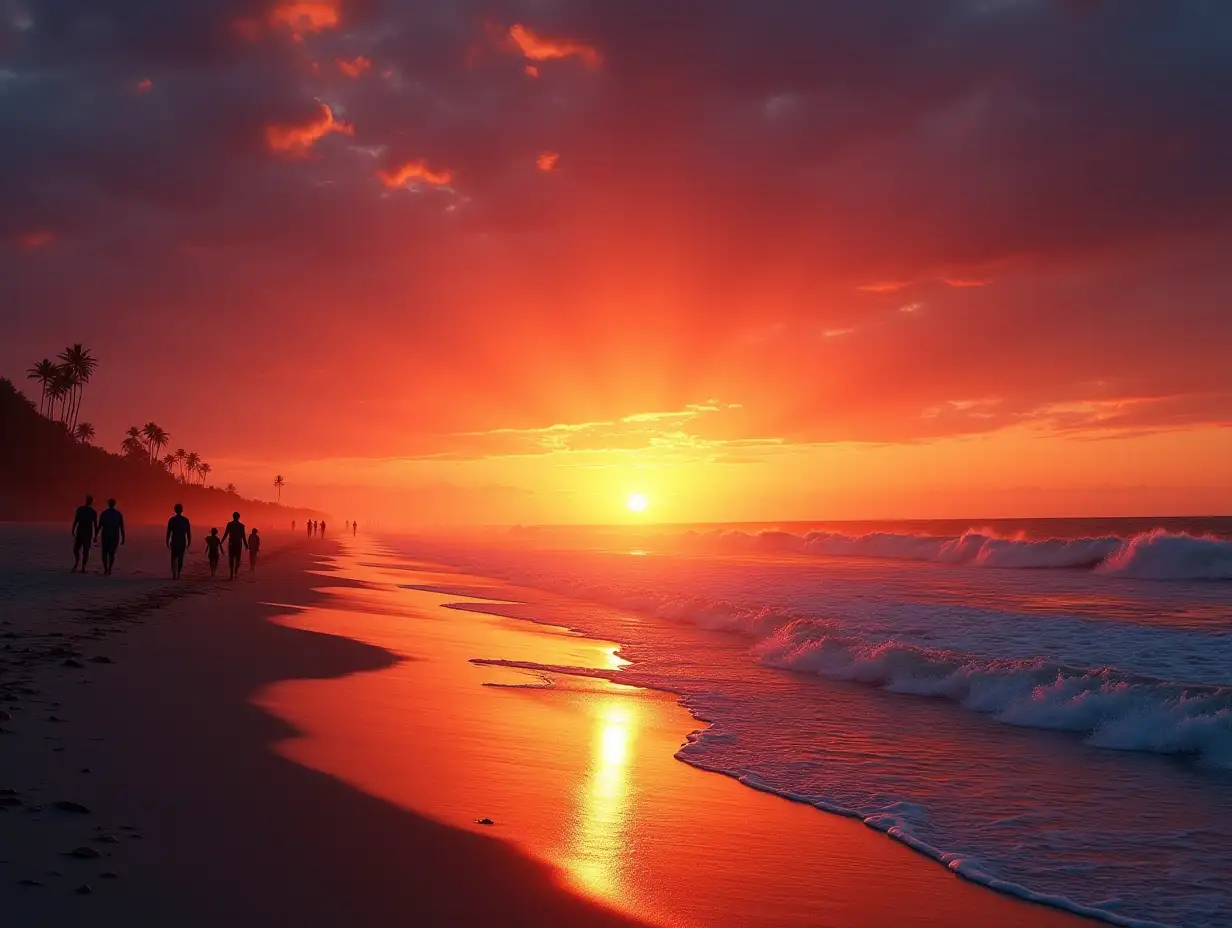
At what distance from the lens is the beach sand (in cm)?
487

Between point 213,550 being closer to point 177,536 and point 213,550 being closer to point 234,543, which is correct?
point 234,543

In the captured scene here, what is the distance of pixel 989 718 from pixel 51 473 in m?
107

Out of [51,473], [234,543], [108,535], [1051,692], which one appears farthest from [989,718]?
[51,473]

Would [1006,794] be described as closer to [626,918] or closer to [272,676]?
[626,918]

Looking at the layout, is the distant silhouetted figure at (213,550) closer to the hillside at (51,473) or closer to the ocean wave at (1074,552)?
the ocean wave at (1074,552)

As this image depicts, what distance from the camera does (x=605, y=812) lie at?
7234 millimetres

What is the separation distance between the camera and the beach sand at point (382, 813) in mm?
4867

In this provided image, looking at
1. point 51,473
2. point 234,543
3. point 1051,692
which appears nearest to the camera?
point 1051,692

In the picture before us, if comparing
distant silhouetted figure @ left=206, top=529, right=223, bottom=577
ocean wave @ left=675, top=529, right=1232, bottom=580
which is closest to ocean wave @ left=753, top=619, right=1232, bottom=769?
distant silhouetted figure @ left=206, top=529, right=223, bottom=577

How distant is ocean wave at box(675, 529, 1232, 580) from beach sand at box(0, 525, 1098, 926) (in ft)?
135

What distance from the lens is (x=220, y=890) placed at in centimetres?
471

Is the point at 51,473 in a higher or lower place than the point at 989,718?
higher

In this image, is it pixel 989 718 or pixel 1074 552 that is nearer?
pixel 989 718

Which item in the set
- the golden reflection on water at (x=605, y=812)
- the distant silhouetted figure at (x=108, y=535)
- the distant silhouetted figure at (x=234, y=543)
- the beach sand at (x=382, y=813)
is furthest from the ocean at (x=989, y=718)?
the distant silhouetted figure at (x=108, y=535)
